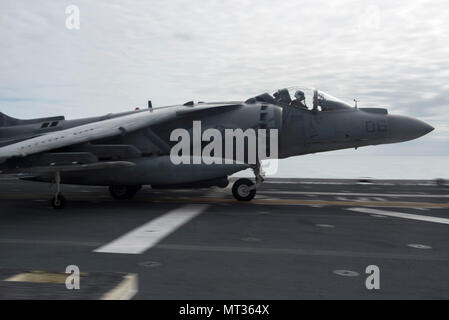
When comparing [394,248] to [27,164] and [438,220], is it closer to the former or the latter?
[438,220]

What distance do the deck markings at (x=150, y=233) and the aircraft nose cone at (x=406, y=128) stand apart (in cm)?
629

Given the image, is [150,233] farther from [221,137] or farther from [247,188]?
[221,137]

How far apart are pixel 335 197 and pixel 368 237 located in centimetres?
559

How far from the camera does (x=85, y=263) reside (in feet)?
16.0

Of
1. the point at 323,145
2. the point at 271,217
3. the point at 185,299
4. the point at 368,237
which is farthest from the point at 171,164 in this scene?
the point at 185,299

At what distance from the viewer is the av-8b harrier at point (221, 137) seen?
388 inches

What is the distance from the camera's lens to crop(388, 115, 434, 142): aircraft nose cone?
1041 cm

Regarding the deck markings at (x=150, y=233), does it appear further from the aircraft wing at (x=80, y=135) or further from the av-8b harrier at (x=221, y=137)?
the aircraft wing at (x=80, y=135)

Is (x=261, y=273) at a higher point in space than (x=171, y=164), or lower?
lower

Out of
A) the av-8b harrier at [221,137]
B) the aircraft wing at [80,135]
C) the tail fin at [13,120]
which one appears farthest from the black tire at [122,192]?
the tail fin at [13,120]

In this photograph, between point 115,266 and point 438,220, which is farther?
point 438,220
